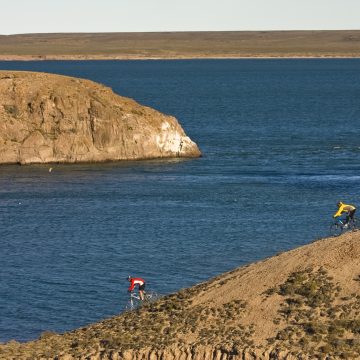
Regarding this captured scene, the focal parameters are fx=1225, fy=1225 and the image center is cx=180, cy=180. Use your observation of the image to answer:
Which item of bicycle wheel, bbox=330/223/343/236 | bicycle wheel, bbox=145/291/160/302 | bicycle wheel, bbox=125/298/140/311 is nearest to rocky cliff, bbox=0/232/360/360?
bicycle wheel, bbox=145/291/160/302

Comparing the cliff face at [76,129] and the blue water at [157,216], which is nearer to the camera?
the blue water at [157,216]

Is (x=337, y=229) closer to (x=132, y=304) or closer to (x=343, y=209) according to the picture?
(x=343, y=209)

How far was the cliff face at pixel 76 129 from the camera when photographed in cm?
9862

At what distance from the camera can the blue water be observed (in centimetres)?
5197

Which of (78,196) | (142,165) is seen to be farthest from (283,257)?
(142,165)

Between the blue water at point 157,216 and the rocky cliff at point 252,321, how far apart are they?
7609mm

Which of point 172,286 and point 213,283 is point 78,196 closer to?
point 172,286

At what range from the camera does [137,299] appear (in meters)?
47.9

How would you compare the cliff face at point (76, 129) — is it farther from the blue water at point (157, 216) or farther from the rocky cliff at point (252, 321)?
the rocky cliff at point (252, 321)

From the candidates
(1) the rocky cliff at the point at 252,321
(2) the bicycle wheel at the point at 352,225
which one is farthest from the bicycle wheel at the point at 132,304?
(2) the bicycle wheel at the point at 352,225

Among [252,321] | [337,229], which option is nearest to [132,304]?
[252,321]

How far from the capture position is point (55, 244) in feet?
→ 209

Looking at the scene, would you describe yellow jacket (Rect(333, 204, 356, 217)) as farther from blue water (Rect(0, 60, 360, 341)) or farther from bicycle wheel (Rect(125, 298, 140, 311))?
bicycle wheel (Rect(125, 298, 140, 311))

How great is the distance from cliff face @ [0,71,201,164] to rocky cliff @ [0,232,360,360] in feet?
194
